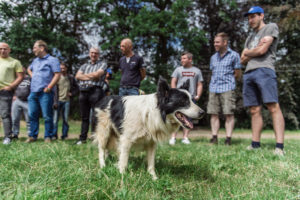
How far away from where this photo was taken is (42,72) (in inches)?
197

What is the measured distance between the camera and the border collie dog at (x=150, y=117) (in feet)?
8.48

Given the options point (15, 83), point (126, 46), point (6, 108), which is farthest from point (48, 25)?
point (126, 46)

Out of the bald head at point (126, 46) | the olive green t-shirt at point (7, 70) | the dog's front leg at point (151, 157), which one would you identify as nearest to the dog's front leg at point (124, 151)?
the dog's front leg at point (151, 157)

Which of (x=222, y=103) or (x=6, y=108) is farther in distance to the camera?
(x=222, y=103)

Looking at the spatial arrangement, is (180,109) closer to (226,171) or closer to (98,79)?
(226,171)

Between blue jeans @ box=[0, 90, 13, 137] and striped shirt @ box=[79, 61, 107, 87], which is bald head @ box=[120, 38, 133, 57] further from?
blue jeans @ box=[0, 90, 13, 137]

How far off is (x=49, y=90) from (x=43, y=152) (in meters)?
1.95

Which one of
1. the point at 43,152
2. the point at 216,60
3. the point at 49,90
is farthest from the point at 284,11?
the point at 43,152

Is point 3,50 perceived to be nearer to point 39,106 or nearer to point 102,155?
point 39,106

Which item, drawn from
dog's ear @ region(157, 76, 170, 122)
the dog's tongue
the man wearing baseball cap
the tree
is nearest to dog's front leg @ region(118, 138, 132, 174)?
dog's ear @ region(157, 76, 170, 122)

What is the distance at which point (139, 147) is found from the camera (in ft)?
9.78

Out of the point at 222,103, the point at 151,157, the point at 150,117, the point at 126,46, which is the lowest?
the point at 151,157

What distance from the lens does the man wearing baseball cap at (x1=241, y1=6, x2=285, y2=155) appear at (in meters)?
3.72

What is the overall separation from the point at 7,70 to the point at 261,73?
552 centimetres
